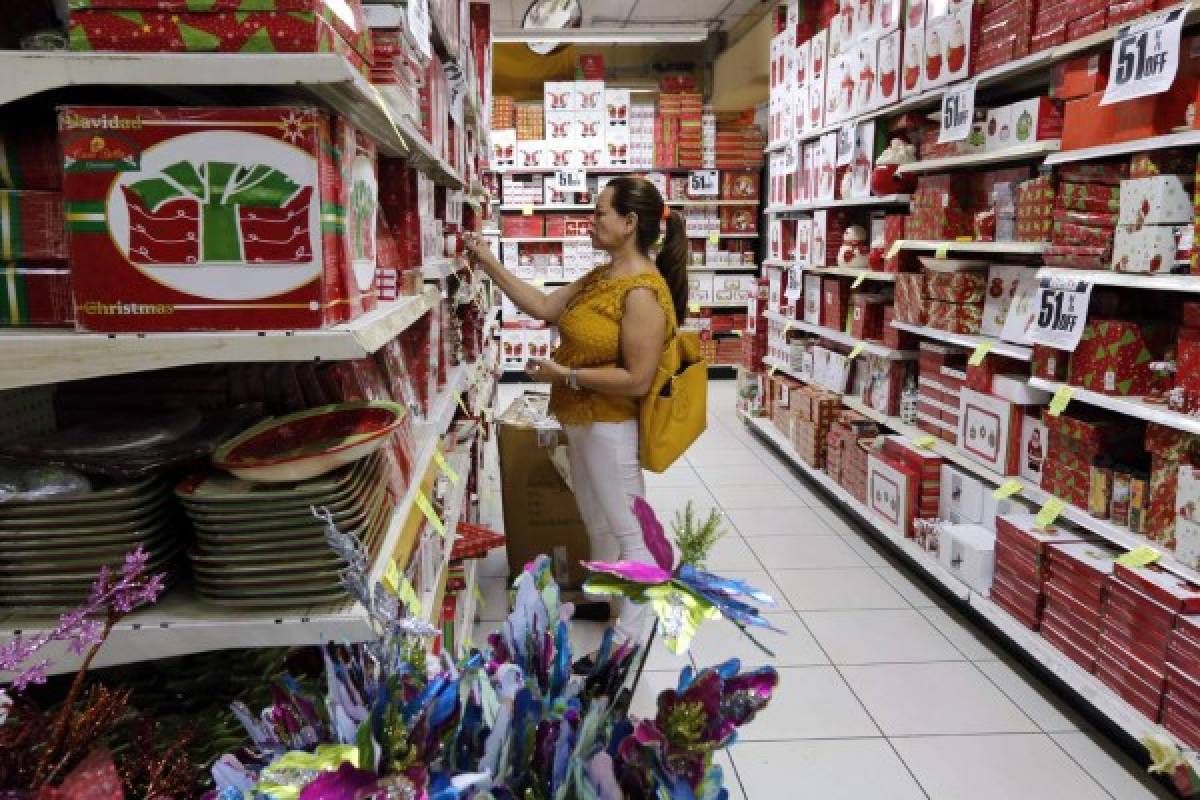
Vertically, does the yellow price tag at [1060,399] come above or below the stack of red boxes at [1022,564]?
above

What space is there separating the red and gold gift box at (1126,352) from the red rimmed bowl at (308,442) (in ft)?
7.72

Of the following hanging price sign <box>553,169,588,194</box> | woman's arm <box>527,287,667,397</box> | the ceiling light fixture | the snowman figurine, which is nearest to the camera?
woman's arm <box>527,287,667,397</box>

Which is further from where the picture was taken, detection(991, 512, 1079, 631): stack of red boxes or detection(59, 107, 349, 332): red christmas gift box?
detection(991, 512, 1079, 631): stack of red boxes

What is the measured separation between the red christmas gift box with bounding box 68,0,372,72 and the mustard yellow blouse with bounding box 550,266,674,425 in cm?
165

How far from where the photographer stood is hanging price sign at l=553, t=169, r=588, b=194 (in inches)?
372

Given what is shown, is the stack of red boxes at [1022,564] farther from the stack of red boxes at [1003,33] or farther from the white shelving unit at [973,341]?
the stack of red boxes at [1003,33]

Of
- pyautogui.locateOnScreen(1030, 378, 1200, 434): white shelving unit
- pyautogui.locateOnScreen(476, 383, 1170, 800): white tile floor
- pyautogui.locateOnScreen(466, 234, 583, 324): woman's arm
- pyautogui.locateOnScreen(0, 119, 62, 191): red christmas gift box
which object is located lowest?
pyautogui.locateOnScreen(476, 383, 1170, 800): white tile floor

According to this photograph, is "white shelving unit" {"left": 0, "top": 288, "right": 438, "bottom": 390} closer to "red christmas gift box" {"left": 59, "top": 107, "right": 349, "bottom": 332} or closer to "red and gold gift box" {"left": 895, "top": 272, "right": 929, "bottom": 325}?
"red christmas gift box" {"left": 59, "top": 107, "right": 349, "bottom": 332}

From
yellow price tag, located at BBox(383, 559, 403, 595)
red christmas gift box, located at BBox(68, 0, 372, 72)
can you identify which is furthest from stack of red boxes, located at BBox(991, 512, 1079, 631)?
red christmas gift box, located at BBox(68, 0, 372, 72)

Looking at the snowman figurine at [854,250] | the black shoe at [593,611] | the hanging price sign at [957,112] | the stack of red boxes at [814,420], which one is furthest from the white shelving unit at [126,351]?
the stack of red boxes at [814,420]

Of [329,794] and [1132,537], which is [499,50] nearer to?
[1132,537]

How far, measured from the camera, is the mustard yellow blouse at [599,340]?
2.78 m

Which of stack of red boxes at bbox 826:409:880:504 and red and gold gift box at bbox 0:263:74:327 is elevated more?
red and gold gift box at bbox 0:263:74:327

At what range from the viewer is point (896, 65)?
4.30 meters
